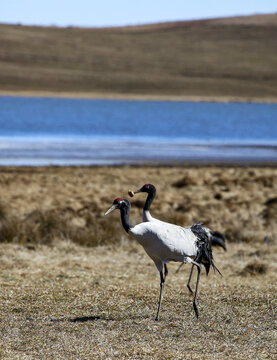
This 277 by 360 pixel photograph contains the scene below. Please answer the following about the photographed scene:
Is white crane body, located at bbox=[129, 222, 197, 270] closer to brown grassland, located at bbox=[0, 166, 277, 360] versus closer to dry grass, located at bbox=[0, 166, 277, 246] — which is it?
brown grassland, located at bbox=[0, 166, 277, 360]

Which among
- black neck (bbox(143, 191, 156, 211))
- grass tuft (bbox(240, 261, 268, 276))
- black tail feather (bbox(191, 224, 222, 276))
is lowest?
grass tuft (bbox(240, 261, 268, 276))

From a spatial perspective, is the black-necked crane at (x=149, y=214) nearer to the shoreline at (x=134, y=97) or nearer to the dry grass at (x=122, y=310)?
the dry grass at (x=122, y=310)

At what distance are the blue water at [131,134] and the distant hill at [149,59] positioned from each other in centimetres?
1148

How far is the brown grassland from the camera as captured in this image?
910 centimetres

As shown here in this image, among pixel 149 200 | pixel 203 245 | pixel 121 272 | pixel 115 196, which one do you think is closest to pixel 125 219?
pixel 149 200

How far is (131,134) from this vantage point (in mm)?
47844

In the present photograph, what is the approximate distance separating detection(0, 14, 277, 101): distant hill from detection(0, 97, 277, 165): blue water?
11.5 meters

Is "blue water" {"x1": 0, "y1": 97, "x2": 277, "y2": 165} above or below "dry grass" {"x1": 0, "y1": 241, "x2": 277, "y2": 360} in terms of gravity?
below

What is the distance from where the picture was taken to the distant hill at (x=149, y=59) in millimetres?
97188

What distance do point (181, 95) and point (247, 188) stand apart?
71.8m

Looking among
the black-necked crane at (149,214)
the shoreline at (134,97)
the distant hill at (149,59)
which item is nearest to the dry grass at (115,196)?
the black-necked crane at (149,214)

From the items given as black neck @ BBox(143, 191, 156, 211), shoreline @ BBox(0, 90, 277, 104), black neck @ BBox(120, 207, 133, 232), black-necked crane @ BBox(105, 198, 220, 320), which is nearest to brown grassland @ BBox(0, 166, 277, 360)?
black-necked crane @ BBox(105, 198, 220, 320)

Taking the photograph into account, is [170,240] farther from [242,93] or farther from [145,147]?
[242,93]

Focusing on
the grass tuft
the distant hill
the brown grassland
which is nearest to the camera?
the brown grassland
